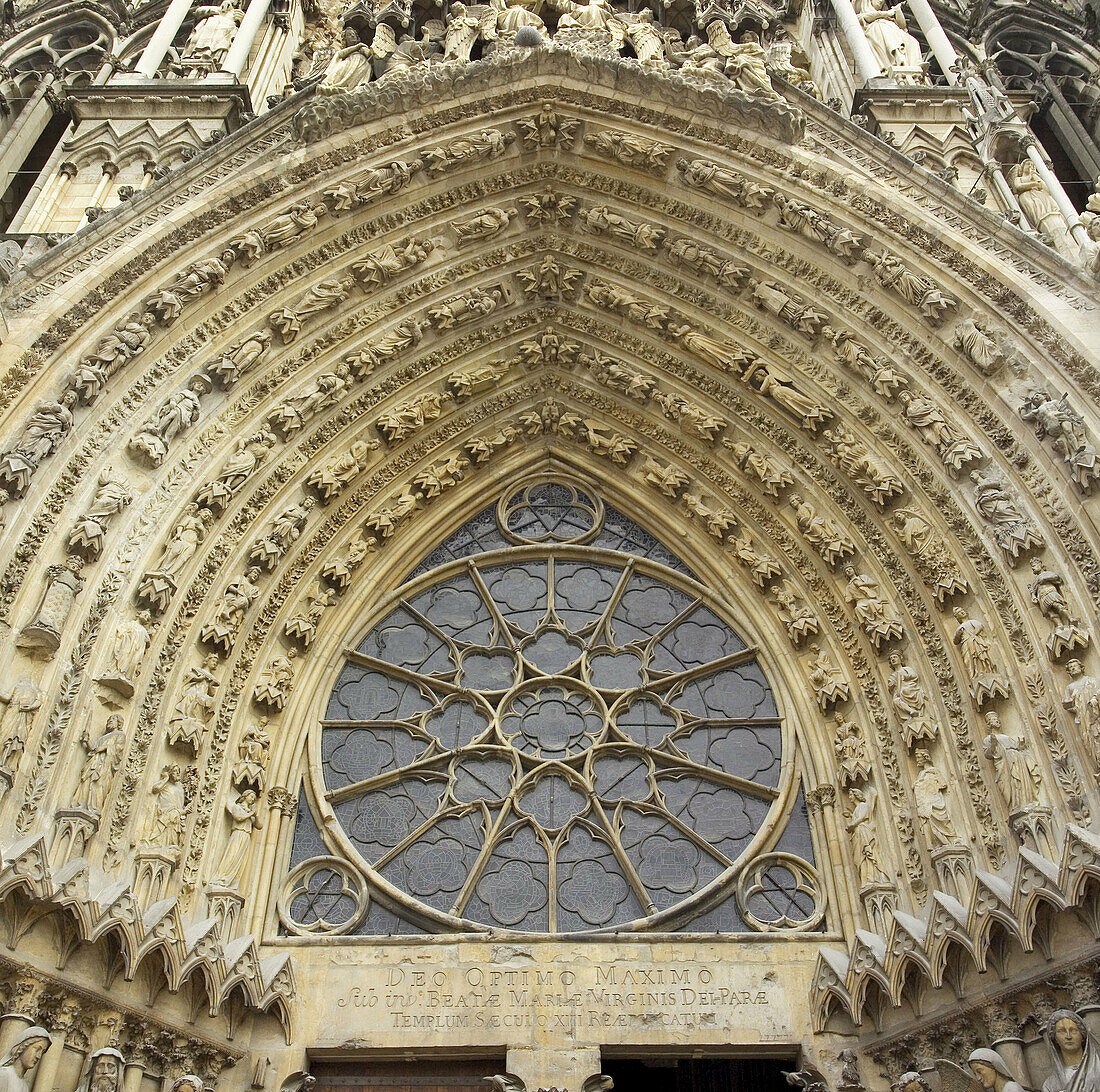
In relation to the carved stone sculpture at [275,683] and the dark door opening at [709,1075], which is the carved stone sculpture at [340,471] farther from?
the dark door opening at [709,1075]

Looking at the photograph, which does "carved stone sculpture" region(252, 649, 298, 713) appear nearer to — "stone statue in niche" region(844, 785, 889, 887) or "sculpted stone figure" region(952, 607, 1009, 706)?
"stone statue in niche" region(844, 785, 889, 887)

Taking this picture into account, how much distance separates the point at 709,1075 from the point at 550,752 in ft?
8.50

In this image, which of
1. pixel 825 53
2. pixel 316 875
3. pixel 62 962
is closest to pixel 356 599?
pixel 316 875

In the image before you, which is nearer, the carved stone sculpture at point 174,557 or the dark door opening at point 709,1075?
the dark door opening at point 709,1075

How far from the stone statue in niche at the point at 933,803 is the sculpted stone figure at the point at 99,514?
5.97 meters

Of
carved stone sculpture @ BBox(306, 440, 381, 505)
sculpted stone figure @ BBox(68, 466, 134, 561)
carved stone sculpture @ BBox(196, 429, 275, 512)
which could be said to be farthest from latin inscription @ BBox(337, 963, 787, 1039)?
carved stone sculpture @ BBox(306, 440, 381, 505)

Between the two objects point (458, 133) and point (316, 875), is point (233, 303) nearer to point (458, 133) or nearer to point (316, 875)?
point (458, 133)

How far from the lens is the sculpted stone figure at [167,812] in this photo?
25.6ft

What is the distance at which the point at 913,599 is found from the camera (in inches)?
351

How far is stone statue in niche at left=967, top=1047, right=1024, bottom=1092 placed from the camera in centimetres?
658

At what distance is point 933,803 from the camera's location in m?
8.01

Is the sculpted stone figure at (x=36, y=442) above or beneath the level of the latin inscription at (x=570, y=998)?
above

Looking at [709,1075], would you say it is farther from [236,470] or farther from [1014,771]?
[236,470]

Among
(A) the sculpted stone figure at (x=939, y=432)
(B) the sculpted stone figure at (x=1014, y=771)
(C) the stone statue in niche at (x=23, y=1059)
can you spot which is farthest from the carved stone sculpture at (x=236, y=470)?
(B) the sculpted stone figure at (x=1014, y=771)
